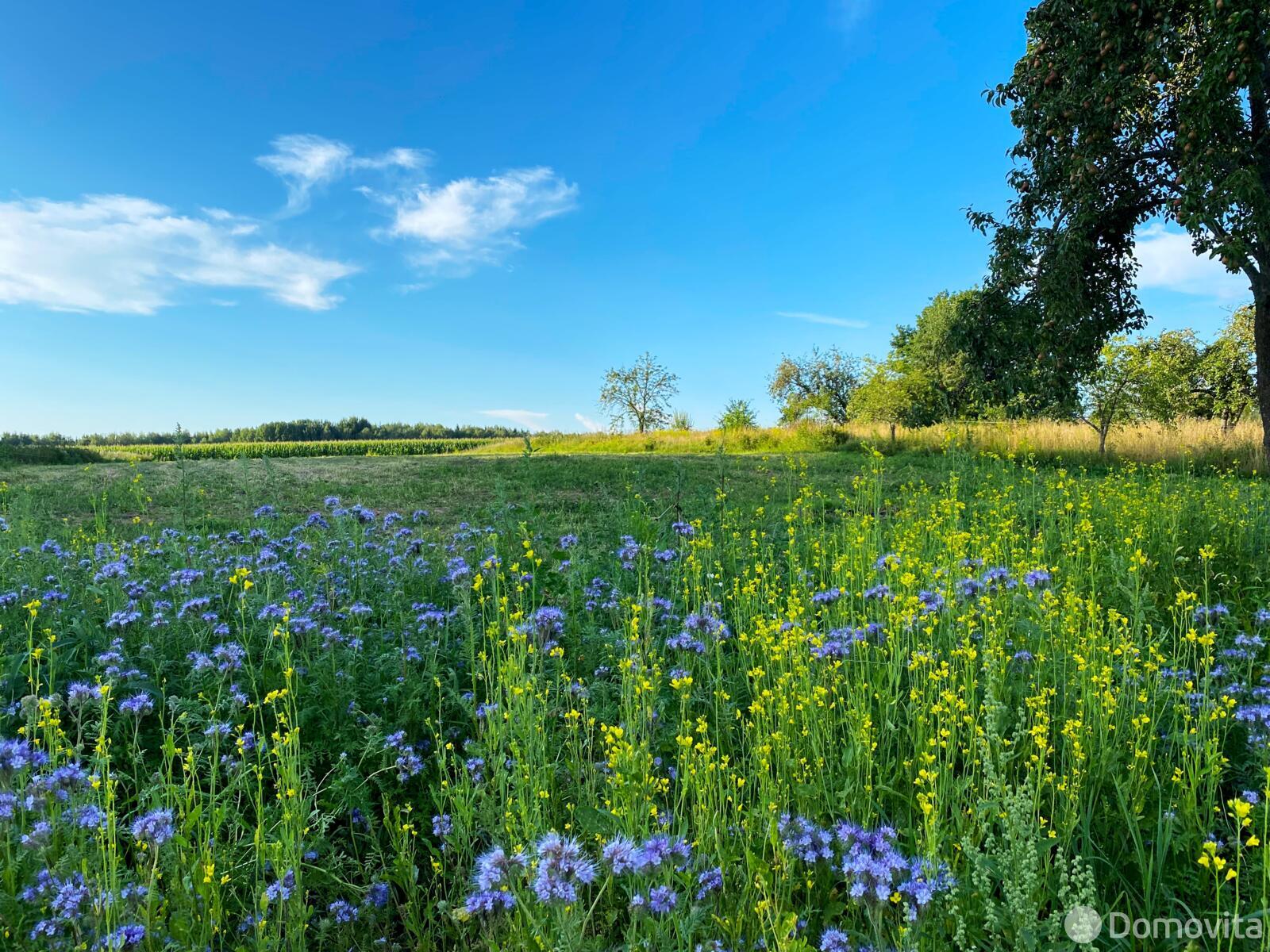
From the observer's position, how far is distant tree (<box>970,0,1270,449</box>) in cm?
1260

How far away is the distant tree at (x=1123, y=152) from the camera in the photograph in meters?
12.6

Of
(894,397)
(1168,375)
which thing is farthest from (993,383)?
(894,397)

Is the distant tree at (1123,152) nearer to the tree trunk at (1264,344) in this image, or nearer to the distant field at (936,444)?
the tree trunk at (1264,344)

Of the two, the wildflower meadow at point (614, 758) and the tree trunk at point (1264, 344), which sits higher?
the tree trunk at point (1264, 344)

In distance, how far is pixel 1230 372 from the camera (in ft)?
118

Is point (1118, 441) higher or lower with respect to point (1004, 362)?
lower

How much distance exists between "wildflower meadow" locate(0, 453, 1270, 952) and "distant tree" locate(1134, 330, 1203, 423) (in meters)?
24.9

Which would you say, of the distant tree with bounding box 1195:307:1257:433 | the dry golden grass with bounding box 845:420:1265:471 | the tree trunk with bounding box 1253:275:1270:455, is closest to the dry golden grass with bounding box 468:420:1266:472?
the dry golden grass with bounding box 845:420:1265:471

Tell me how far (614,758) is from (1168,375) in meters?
33.3

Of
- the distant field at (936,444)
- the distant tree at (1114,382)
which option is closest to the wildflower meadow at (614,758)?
the distant field at (936,444)

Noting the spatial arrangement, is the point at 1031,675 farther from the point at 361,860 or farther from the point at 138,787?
the point at 138,787

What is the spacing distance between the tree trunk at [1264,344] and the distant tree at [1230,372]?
23620 mm

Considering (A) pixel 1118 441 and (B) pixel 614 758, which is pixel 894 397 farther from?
(B) pixel 614 758

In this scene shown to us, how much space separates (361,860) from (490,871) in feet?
3.97
